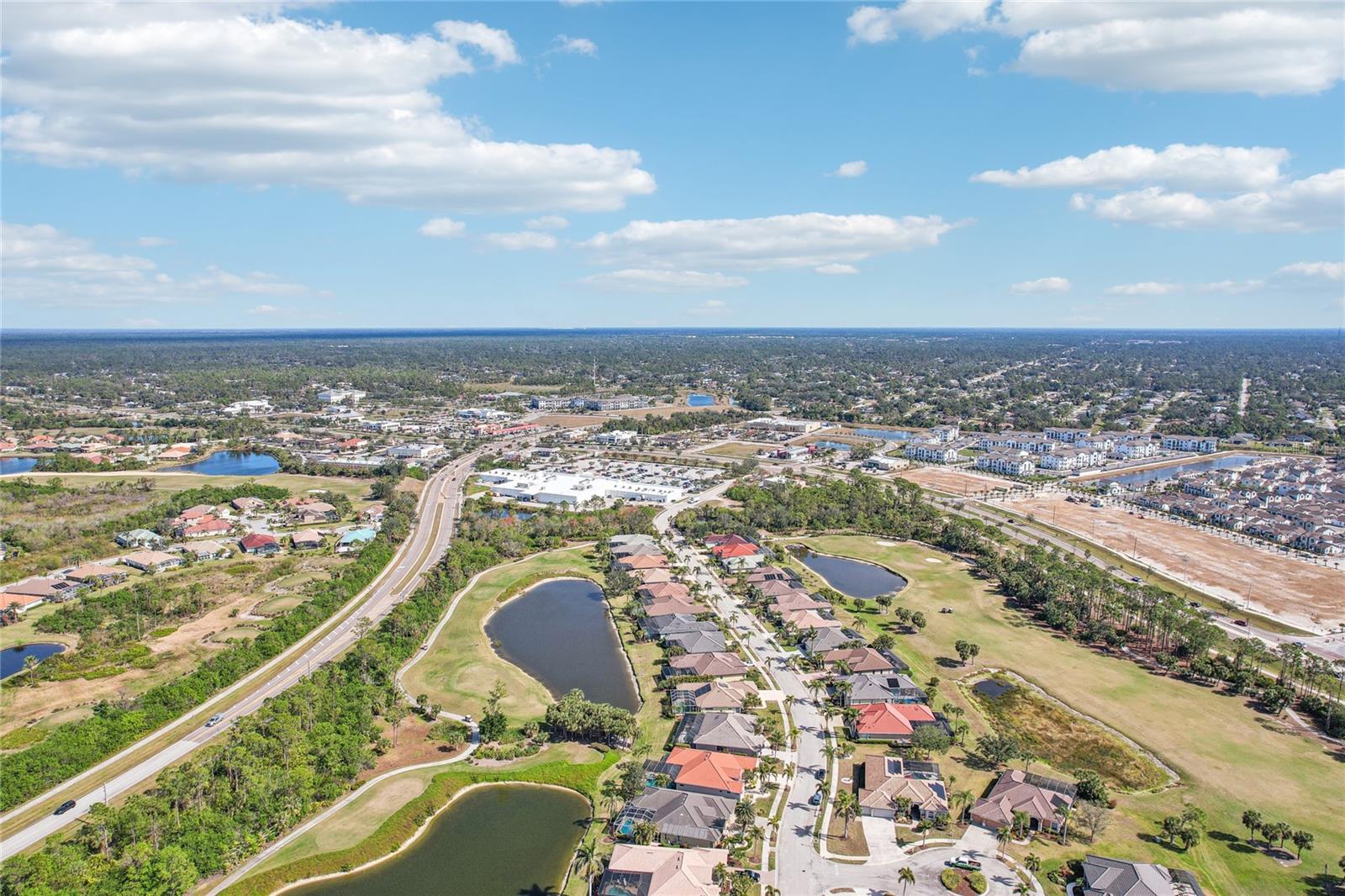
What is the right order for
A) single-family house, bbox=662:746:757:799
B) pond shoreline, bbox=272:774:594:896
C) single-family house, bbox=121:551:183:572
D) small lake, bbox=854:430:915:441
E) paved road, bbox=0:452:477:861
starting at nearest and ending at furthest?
1. pond shoreline, bbox=272:774:594:896
2. paved road, bbox=0:452:477:861
3. single-family house, bbox=662:746:757:799
4. single-family house, bbox=121:551:183:572
5. small lake, bbox=854:430:915:441

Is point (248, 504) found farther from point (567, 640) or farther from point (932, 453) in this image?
point (932, 453)

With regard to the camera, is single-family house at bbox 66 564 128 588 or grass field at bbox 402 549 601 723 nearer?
grass field at bbox 402 549 601 723

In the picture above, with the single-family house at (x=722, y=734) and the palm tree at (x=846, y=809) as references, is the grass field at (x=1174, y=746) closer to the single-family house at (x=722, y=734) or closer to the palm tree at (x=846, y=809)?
the palm tree at (x=846, y=809)

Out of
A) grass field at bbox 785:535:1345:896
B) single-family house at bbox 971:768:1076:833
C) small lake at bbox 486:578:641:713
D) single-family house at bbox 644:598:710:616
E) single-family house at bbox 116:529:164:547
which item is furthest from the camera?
single-family house at bbox 116:529:164:547

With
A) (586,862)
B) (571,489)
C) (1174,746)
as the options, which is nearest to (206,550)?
(571,489)

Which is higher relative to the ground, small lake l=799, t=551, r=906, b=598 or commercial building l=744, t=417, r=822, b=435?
commercial building l=744, t=417, r=822, b=435

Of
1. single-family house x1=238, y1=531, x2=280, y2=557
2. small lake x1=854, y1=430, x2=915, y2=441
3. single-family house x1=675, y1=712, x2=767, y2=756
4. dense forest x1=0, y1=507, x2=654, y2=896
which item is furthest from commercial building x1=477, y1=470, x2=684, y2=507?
small lake x1=854, y1=430, x2=915, y2=441

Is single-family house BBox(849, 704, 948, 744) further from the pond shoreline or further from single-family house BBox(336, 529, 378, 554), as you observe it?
single-family house BBox(336, 529, 378, 554)
